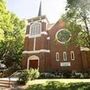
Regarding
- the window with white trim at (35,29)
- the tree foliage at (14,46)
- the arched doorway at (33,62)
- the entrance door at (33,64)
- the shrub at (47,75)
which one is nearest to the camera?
the shrub at (47,75)

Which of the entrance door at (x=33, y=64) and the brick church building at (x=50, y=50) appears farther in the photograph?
the entrance door at (x=33, y=64)

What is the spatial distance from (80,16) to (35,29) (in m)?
16.2

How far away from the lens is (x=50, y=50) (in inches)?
1281

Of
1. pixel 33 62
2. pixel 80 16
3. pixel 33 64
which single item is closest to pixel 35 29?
pixel 33 62

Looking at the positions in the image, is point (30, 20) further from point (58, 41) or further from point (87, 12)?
point (87, 12)

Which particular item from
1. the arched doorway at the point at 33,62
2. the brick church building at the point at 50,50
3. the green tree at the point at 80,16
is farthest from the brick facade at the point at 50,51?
the green tree at the point at 80,16

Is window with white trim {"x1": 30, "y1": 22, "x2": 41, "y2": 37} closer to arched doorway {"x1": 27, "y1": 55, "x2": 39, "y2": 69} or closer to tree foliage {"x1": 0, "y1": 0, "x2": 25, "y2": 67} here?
tree foliage {"x1": 0, "y1": 0, "x2": 25, "y2": 67}

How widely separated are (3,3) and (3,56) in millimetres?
24412

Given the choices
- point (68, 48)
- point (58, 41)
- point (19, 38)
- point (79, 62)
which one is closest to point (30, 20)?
point (19, 38)

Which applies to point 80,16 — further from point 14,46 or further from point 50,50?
point 14,46

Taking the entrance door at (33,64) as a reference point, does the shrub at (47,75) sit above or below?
below

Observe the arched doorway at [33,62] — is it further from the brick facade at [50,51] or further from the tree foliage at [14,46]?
the tree foliage at [14,46]

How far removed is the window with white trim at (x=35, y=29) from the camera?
34.4 metres

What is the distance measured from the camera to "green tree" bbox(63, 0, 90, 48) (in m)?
19.4
